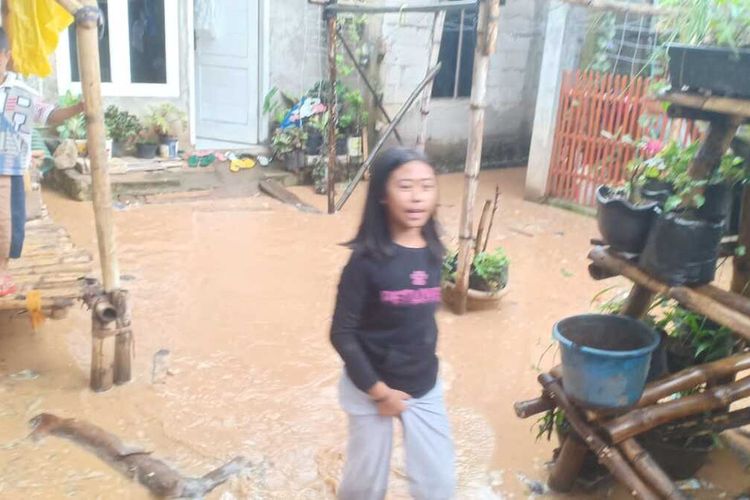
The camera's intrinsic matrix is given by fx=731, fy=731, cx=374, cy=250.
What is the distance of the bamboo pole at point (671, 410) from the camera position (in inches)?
110

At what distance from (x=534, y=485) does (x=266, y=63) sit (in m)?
6.98

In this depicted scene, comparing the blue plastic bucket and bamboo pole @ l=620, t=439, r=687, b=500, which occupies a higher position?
the blue plastic bucket

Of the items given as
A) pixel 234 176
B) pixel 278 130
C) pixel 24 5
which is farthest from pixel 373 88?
pixel 24 5

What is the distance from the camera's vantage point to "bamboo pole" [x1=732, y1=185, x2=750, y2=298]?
120 inches

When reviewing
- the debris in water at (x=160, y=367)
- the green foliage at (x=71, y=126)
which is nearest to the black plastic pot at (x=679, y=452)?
the debris in water at (x=160, y=367)

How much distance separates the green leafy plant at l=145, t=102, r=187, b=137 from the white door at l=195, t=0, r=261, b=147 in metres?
0.60

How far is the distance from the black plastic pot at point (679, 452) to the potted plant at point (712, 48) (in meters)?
1.51

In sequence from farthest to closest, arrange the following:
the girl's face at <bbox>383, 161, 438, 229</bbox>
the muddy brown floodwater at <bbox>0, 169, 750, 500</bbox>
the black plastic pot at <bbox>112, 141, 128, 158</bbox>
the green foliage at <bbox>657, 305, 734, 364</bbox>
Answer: the black plastic pot at <bbox>112, 141, 128, 158</bbox>
the muddy brown floodwater at <bbox>0, 169, 750, 500</bbox>
the green foliage at <bbox>657, 305, 734, 364</bbox>
the girl's face at <bbox>383, 161, 438, 229</bbox>

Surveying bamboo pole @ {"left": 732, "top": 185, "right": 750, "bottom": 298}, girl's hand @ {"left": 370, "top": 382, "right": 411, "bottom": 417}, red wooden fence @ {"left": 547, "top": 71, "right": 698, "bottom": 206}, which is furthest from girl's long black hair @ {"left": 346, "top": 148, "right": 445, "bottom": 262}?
red wooden fence @ {"left": 547, "top": 71, "right": 698, "bottom": 206}

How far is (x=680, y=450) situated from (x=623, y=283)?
2990 mm

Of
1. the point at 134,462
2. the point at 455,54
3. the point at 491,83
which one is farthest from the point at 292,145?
the point at 134,462

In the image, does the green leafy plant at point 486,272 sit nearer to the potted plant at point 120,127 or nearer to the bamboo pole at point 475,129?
the bamboo pole at point 475,129

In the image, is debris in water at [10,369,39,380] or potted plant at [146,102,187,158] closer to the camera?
debris in water at [10,369,39,380]

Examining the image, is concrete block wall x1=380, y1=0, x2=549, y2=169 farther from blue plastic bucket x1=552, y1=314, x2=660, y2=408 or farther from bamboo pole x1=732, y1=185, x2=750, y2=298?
blue plastic bucket x1=552, y1=314, x2=660, y2=408
